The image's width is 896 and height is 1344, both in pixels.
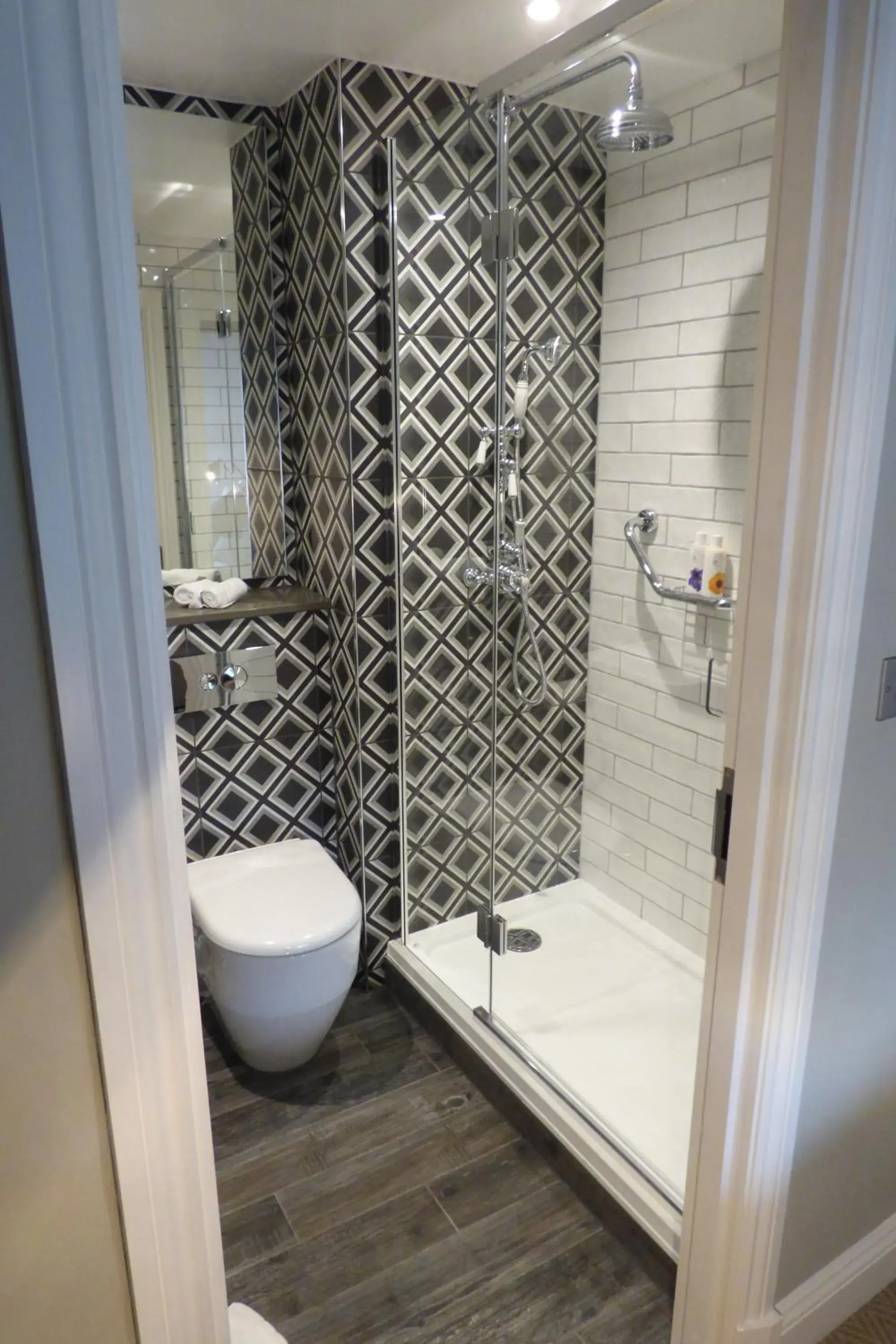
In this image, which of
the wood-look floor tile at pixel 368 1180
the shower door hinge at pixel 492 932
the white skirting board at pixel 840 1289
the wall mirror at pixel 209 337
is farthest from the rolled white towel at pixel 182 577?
the white skirting board at pixel 840 1289

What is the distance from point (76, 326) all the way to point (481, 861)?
216cm

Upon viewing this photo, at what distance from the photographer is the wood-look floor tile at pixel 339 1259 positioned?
5.56 ft

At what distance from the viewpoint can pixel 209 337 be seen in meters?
2.44

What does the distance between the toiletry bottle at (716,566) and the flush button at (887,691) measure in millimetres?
1027

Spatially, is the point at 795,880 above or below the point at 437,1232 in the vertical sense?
above

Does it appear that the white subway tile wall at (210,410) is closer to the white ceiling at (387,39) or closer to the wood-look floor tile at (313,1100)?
the white ceiling at (387,39)

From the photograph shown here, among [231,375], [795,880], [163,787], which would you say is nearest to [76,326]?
[163,787]

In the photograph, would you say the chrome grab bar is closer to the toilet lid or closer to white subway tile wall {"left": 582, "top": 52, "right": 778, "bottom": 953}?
white subway tile wall {"left": 582, "top": 52, "right": 778, "bottom": 953}

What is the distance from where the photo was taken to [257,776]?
2.52 metres

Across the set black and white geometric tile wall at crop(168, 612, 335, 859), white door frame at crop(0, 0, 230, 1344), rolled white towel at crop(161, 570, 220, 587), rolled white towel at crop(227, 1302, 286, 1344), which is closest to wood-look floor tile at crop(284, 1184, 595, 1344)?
rolled white towel at crop(227, 1302, 286, 1344)

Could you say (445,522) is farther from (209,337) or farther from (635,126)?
(635,126)

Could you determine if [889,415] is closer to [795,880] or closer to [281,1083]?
[795,880]

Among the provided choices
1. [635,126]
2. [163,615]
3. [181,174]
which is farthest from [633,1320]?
[181,174]

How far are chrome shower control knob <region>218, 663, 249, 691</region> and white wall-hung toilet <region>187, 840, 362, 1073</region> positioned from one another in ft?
1.54
